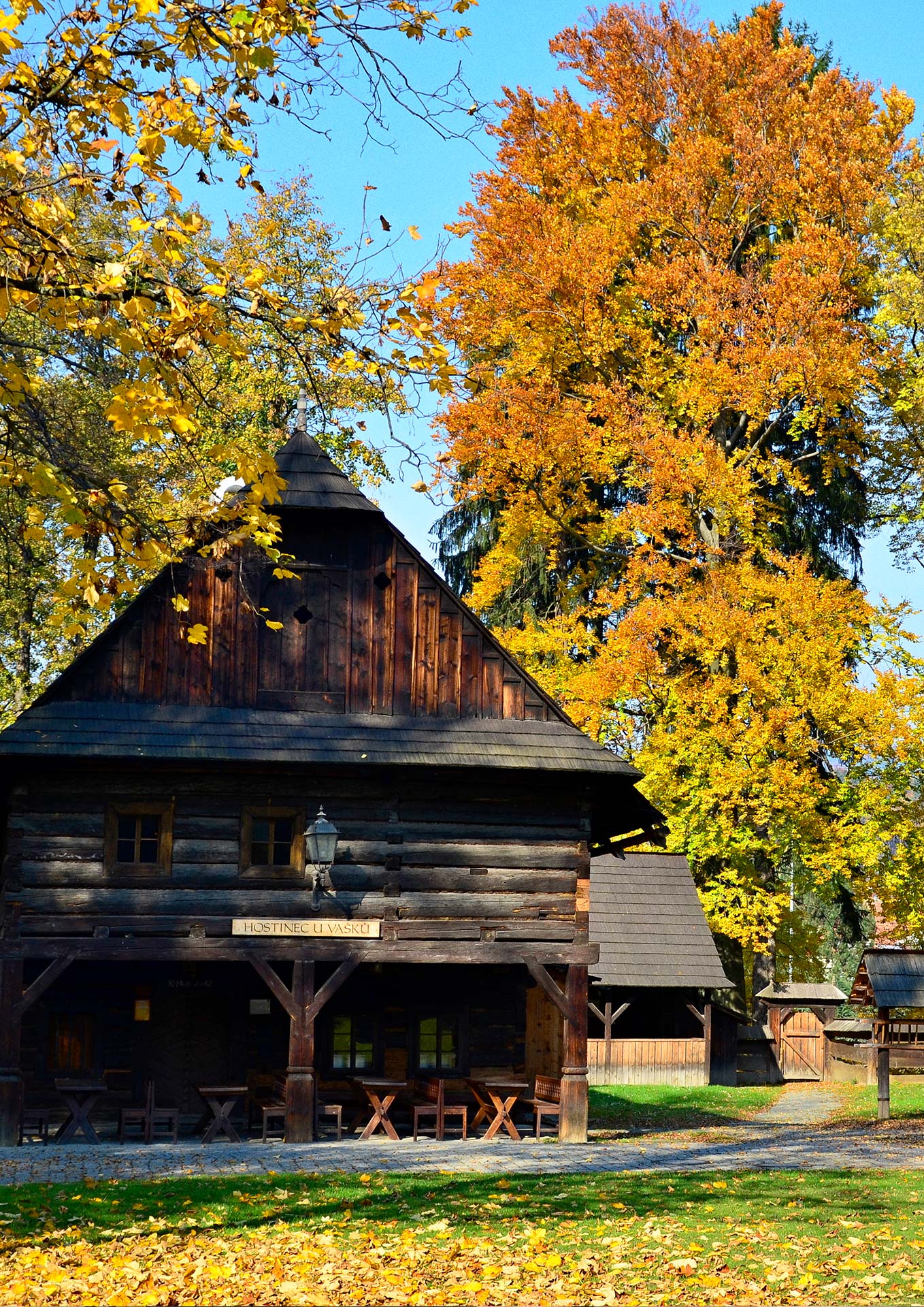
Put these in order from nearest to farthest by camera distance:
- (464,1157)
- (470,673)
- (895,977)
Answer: (464,1157), (470,673), (895,977)

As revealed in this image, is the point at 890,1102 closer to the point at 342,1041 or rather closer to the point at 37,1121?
the point at 342,1041

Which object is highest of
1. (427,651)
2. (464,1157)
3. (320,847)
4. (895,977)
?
(427,651)

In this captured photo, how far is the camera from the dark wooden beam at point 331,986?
18.7 m

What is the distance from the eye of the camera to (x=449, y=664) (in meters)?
20.0

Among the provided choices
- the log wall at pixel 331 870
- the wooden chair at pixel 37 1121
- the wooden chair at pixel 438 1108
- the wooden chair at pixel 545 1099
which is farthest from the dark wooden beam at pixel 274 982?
the wooden chair at pixel 545 1099

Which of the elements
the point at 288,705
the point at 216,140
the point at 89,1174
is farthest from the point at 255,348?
the point at 216,140

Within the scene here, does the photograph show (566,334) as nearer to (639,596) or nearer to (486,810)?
(639,596)

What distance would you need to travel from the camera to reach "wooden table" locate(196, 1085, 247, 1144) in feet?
60.3

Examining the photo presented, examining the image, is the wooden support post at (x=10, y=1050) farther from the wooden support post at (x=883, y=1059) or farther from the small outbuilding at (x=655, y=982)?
the small outbuilding at (x=655, y=982)

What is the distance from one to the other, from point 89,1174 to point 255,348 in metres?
23.9

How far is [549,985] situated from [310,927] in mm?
3104

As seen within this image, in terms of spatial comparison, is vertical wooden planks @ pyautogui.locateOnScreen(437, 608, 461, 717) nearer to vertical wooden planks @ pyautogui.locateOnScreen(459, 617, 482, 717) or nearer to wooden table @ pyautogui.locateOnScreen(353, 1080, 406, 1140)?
vertical wooden planks @ pyautogui.locateOnScreen(459, 617, 482, 717)

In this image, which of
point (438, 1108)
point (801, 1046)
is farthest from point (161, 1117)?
point (801, 1046)

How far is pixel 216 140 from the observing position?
32.2ft
